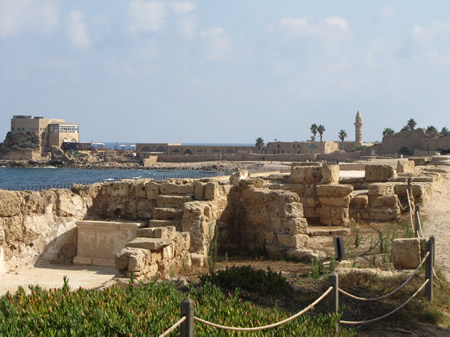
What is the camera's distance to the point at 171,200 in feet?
37.8

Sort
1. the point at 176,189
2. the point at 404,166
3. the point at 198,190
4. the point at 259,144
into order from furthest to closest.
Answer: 1. the point at 259,144
2. the point at 404,166
3. the point at 176,189
4. the point at 198,190

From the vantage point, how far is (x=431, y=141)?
188 feet

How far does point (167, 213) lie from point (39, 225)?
2.52 meters

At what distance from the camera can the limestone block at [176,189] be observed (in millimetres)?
11773

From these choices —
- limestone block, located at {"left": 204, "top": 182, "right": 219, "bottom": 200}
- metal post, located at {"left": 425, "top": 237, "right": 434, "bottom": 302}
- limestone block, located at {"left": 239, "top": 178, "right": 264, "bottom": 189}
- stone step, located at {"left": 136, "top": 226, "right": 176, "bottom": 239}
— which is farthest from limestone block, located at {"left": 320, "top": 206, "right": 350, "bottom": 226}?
metal post, located at {"left": 425, "top": 237, "right": 434, "bottom": 302}

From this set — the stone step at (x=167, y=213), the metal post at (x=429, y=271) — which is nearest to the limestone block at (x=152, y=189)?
the stone step at (x=167, y=213)

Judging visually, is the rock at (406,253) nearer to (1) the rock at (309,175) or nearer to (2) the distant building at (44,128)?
(1) the rock at (309,175)

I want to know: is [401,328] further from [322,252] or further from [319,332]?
[322,252]

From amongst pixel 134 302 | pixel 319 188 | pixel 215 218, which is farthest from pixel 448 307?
pixel 319 188

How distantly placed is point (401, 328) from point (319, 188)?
25.5 feet

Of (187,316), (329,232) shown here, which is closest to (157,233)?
(329,232)

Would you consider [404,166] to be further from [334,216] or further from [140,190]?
[140,190]

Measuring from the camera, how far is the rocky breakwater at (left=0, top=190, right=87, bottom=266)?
9.98 meters

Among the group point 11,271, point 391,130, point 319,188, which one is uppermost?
point 391,130
